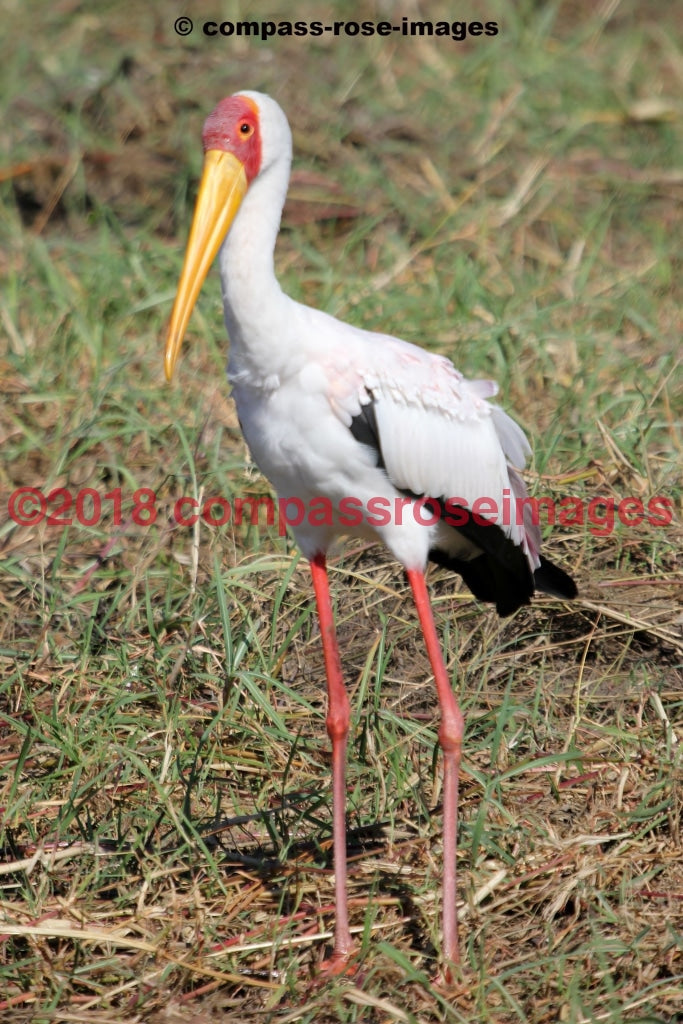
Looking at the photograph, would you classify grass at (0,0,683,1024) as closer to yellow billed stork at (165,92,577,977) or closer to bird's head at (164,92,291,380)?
yellow billed stork at (165,92,577,977)

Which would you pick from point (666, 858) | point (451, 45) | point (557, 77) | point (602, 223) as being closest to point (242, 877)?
point (666, 858)

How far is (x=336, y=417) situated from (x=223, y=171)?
0.64 meters

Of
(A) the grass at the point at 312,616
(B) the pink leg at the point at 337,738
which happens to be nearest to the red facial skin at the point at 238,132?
(B) the pink leg at the point at 337,738

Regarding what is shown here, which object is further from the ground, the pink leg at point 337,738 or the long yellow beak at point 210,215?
the long yellow beak at point 210,215

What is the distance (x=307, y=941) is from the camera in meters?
3.40

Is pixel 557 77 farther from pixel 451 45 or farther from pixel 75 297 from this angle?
pixel 75 297

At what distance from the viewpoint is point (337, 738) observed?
11.9ft

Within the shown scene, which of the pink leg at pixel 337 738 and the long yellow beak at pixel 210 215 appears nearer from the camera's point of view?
the long yellow beak at pixel 210 215

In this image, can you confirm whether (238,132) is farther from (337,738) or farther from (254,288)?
(337,738)

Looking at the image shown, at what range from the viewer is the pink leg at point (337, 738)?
11.1 feet

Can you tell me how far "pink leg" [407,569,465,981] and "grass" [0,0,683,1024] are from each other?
0.25 feet

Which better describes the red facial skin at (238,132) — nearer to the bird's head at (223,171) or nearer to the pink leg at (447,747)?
the bird's head at (223,171)

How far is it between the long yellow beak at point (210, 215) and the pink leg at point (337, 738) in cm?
83

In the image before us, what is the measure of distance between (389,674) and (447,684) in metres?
0.67
